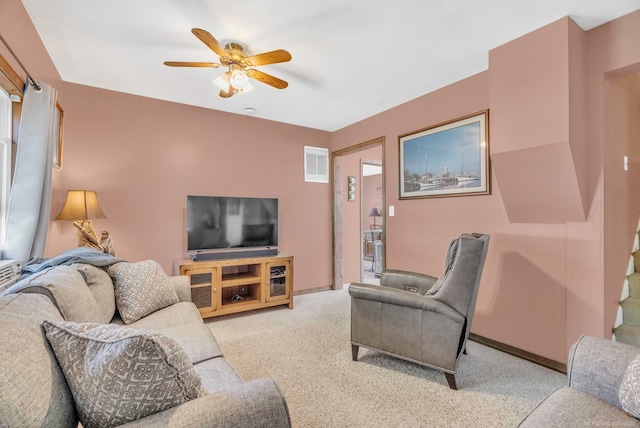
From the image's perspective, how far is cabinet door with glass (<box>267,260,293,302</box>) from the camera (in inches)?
143

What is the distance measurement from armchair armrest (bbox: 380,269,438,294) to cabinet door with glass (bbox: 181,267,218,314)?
180cm

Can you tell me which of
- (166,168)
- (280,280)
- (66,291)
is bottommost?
(280,280)

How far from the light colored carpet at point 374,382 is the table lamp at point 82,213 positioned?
146 cm

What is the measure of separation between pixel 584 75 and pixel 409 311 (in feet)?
6.85

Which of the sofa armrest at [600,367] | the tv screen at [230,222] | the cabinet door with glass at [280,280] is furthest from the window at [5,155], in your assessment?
the sofa armrest at [600,367]

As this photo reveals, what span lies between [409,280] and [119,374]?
2.33m

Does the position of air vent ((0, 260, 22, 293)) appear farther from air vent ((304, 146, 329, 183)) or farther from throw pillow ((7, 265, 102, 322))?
air vent ((304, 146, 329, 183))

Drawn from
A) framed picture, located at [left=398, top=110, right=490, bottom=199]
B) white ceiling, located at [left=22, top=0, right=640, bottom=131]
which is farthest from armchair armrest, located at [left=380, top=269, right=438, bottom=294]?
white ceiling, located at [left=22, top=0, right=640, bottom=131]

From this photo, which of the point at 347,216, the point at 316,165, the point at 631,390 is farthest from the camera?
the point at 347,216

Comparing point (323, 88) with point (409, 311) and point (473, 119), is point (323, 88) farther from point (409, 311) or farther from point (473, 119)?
point (409, 311)

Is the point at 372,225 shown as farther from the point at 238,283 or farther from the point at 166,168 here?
the point at 166,168

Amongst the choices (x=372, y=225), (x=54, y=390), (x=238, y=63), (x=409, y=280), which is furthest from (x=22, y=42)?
(x=372, y=225)

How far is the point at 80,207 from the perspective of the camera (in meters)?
2.64

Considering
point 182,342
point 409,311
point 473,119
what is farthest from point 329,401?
point 473,119
